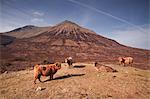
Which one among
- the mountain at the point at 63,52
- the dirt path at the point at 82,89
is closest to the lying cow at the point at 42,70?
the dirt path at the point at 82,89

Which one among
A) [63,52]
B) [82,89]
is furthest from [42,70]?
[63,52]

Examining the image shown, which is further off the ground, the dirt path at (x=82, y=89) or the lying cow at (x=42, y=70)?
the lying cow at (x=42, y=70)

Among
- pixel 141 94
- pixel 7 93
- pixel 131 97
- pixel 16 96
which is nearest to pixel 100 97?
pixel 131 97

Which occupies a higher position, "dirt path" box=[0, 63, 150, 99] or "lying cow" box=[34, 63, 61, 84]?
"lying cow" box=[34, 63, 61, 84]

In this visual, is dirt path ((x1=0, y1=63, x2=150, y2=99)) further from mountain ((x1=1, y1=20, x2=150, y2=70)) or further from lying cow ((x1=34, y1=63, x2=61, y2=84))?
mountain ((x1=1, y1=20, x2=150, y2=70))

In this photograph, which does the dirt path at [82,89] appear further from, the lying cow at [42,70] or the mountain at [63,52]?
the mountain at [63,52]

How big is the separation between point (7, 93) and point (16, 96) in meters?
0.94

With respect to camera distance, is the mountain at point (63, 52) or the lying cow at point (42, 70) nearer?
the lying cow at point (42, 70)

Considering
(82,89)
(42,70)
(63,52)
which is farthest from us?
(63,52)

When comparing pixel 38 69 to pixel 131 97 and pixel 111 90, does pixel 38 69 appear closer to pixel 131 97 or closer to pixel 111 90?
pixel 111 90

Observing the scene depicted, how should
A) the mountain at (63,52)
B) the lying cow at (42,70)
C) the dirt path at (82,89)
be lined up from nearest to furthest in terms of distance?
the dirt path at (82,89) → the lying cow at (42,70) → the mountain at (63,52)

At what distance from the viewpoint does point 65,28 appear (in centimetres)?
11769

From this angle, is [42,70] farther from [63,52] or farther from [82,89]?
[63,52]

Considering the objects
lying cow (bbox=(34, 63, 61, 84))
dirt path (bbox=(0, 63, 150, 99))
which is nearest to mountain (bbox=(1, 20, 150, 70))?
lying cow (bbox=(34, 63, 61, 84))
